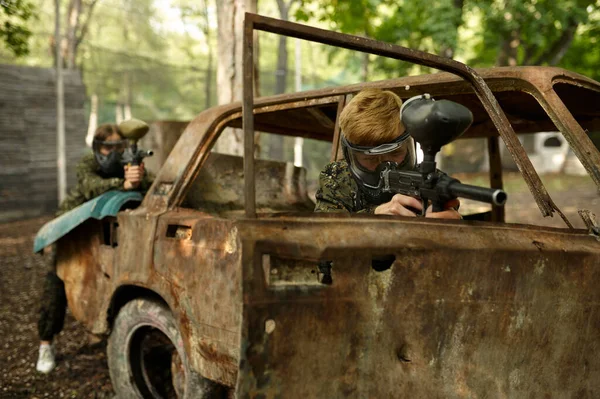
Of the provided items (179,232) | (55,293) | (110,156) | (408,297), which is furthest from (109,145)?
(408,297)

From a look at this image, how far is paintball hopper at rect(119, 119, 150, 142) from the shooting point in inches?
152

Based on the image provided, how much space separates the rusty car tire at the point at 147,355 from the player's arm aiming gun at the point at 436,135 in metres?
1.46

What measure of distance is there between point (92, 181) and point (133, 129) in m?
0.70

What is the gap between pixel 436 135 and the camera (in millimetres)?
1730

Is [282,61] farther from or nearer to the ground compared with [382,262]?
farther from the ground

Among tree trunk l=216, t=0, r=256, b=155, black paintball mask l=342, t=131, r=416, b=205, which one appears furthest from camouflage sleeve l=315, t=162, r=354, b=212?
tree trunk l=216, t=0, r=256, b=155

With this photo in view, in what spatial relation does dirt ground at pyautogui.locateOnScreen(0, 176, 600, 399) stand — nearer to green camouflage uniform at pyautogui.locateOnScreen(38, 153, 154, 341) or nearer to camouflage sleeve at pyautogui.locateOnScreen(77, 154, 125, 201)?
green camouflage uniform at pyautogui.locateOnScreen(38, 153, 154, 341)

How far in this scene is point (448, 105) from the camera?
1.73 m

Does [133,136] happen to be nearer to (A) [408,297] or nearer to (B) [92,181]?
(B) [92,181]

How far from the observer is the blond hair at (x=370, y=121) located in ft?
7.39

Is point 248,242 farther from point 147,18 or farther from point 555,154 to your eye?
point 147,18

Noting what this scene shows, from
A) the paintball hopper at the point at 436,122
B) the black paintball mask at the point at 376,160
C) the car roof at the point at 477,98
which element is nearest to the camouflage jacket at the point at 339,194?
the black paintball mask at the point at 376,160

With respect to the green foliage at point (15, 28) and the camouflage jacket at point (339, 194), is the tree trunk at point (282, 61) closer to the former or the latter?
the green foliage at point (15, 28)

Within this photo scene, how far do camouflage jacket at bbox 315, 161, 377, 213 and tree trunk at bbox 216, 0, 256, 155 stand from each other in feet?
11.8
